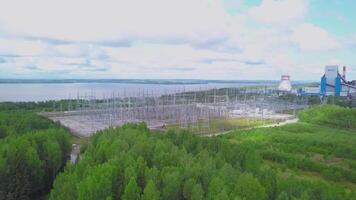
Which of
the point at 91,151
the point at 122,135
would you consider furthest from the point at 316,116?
the point at 91,151

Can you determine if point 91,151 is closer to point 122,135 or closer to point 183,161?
point 122,135

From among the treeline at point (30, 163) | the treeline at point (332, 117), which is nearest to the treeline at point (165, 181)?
the treeline at point (30, 163)

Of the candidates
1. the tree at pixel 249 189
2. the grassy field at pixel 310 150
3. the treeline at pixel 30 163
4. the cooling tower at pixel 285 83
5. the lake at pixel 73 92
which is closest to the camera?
the tree at pixel 249 189

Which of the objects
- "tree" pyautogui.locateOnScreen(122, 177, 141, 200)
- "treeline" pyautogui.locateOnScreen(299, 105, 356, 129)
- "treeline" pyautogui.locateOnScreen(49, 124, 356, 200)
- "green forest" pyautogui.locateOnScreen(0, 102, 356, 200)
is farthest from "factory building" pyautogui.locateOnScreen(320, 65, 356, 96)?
"tree" pyautogui.locateOnScreen(122, 177, 141, 200)

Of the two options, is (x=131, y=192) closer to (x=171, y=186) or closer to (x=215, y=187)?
(x=171, y=186)

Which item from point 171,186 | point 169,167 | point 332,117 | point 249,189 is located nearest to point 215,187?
point 249,189

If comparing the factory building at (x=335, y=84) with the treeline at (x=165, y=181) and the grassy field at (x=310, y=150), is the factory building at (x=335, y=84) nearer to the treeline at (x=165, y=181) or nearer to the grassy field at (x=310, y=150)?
the grassy field at (x=310, y=150)
